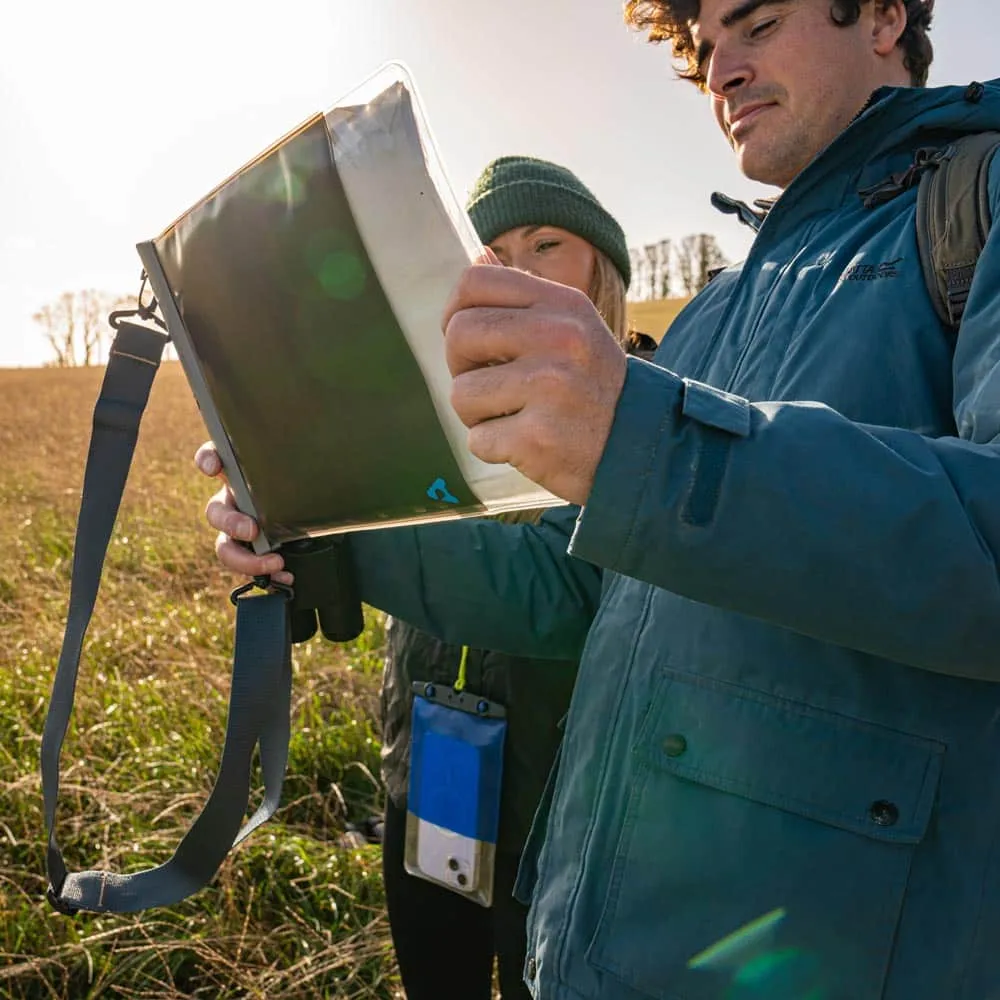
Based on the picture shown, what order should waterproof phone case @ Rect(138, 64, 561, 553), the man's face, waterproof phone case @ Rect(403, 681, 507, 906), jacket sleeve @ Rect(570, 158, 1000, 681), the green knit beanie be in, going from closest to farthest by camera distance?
1. jacket sleeve @ Rect(570, 158, 1000, 681)
2. waterproof phone case @ Rect(138, 64, 561, 553)
3. the man's face
4. waterproof phone case @ Rect(403, 681, 507, 906)
5. the green knit beanie

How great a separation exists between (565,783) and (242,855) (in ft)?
6.96

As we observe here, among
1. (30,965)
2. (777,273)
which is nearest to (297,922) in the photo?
(30,965)

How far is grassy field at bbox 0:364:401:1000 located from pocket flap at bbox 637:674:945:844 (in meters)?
2.04

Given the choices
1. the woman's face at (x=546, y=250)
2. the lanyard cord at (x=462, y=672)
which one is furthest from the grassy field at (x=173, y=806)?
the woman's face at (x=546, y=250)

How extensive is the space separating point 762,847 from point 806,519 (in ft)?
1.66

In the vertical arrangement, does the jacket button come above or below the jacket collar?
below

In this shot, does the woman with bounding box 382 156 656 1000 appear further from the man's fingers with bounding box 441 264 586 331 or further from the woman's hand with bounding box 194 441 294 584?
the man's fingers with bounding box 441 264 586 331

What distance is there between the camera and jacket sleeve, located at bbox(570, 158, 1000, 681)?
680 mm

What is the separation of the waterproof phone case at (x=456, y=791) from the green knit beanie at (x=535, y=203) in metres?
1.46

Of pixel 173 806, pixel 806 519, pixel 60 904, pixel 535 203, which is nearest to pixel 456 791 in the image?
pixel 60 904

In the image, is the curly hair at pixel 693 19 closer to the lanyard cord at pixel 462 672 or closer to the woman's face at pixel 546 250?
the woman's face at pixel 546 250

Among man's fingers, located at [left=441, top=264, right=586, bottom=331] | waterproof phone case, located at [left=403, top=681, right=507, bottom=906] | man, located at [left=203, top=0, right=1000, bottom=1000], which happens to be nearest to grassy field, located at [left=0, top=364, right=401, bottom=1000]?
waterproof phone case, located at [left=403, top=681, right=507, bottom=906]

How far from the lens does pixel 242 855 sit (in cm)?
293

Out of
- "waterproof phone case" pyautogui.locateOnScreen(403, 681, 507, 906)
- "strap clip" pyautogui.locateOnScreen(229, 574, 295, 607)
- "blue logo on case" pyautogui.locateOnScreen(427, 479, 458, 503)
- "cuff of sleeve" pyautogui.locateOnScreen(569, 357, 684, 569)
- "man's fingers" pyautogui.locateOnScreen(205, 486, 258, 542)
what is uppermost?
"cuff of sleeve" pyautogui.locateOnScreen(569, 357, 684, 569)
